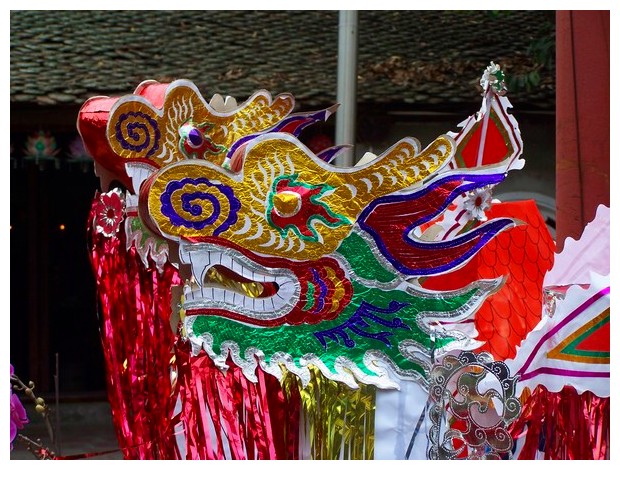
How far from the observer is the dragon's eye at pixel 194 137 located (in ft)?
7.79

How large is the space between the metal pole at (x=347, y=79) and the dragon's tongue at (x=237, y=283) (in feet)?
10.2

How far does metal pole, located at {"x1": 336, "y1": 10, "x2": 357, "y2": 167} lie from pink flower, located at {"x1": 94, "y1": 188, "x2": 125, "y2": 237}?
304 centimetres

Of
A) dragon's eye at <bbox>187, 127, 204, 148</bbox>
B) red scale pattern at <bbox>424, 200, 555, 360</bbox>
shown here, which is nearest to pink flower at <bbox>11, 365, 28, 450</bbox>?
dragon's eye at <bbox>187, 127, 204, 148</bbox>

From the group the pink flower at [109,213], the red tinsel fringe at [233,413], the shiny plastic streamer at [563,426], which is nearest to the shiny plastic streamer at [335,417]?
the red tinsel fringe at [233,413]

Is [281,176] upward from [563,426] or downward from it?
upward

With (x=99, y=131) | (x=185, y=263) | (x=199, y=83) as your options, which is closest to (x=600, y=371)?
(x=185, y=263)

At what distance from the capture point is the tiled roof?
6266 millimetres

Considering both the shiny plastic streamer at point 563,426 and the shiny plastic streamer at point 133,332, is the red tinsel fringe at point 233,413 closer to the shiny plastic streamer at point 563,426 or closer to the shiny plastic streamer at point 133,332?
the shiny plastic streamer at point 133,332

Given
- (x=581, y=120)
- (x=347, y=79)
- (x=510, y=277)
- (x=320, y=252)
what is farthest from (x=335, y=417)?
(x=347, y=79)

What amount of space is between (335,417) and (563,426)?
18.7 inches

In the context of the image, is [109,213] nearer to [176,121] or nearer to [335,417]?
[176,121]

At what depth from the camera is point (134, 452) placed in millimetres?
2254

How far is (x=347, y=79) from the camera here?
215 inches

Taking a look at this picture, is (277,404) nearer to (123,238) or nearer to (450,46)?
(123,238)
